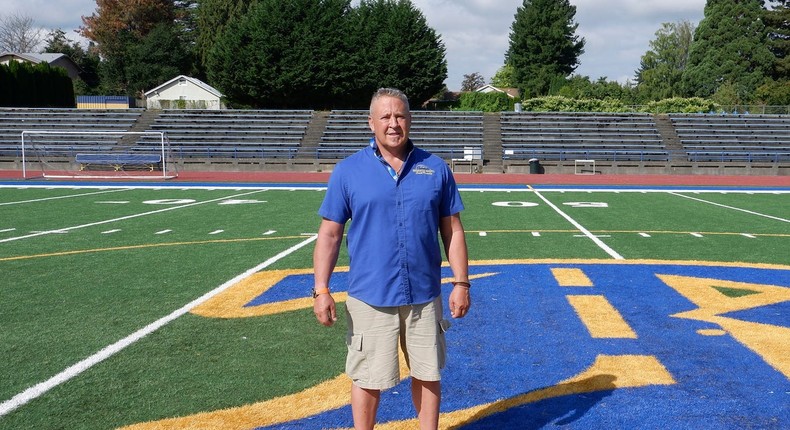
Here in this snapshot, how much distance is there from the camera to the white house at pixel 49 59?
67.7 metres

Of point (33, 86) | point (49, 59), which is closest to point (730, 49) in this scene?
Answer: point (33, 86)

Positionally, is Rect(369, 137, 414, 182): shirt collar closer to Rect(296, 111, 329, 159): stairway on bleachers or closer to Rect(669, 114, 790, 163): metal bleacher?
Rect(296, 111, 329, 159): stairway on bleachers

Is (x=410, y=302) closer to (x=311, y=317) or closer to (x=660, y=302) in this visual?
(x=311, y=317)

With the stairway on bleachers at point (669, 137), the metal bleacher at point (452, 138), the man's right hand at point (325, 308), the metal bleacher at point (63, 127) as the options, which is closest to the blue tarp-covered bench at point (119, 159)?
the metal bleacher at point (452, 138)

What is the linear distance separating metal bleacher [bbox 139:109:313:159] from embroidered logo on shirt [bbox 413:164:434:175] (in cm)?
3039

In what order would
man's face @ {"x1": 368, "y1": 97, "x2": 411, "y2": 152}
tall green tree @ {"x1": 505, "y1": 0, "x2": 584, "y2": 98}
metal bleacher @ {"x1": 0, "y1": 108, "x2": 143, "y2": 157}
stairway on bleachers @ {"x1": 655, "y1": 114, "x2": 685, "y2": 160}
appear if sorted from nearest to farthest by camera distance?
man's face @ {"x1": 368, "y1": 97, "x2": 411, "y2": 152} < stairway on bleachers @ {"x1": 655, "y1": 114, "x2": 685, "y2": 160} < metal bleacher @ {"x1": 0, "y1": 108, "x2": 143, "y2": 157} < tall green tree @ {"x1": 505, "y1": 0, "x2": 584, "y2": 98}

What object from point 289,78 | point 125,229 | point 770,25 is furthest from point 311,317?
point 770,25

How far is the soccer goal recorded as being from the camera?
27594 millimetres

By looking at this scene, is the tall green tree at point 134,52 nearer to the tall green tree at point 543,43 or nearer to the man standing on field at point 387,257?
the tall green tree at point 543,43

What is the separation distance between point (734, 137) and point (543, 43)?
47061 millimetres

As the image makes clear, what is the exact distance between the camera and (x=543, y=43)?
262 ft

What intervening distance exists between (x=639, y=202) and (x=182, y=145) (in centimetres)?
2515

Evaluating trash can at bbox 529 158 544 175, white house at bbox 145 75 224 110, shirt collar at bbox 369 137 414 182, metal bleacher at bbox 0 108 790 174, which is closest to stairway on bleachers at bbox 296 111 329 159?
metal bleacher at bbox 0 108 790 174

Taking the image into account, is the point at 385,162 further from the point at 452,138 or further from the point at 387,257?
the point at 452,138
